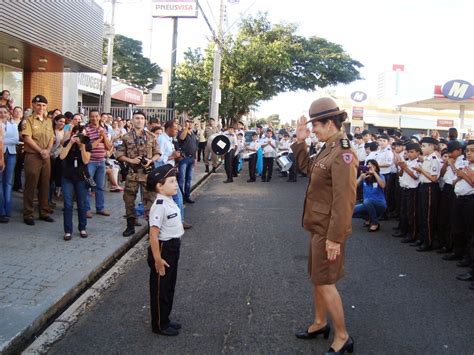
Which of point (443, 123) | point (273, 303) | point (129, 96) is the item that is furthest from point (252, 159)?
point (443, 123)

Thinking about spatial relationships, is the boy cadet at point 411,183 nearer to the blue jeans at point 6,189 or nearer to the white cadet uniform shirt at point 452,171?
the white cadet uniform shirt at point 452,171

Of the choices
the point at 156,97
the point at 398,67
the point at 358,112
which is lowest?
the point at 358,112

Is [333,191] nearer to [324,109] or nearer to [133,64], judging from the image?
[324,109]

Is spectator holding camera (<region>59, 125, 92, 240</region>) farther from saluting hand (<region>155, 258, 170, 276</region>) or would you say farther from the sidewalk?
saluting hand (<region>155, 258, 170, 276</region>)

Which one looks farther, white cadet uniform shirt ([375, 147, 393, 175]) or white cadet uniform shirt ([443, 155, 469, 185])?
white cadet uniform shirt ([375, 147, 393, 175])

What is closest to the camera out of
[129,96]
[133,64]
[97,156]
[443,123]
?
[97,156]

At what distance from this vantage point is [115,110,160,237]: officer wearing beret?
699cm

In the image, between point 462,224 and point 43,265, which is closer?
point 43,265

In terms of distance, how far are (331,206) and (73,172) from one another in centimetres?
435

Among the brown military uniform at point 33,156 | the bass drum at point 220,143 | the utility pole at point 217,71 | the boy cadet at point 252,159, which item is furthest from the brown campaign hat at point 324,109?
the utility pole at point 217,71

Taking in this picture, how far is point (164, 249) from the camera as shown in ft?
12.8

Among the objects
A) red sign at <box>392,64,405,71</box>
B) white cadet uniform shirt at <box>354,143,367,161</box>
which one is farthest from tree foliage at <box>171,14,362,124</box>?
red sign at <box>392,64,405,71</box>

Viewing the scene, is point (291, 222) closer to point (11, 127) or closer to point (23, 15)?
point (11, 127)

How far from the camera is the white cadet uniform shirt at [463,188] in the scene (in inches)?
237
